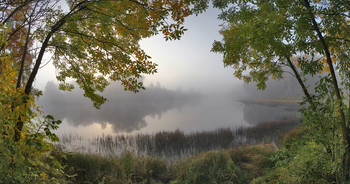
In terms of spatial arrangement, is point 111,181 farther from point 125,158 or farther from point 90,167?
point 125,158

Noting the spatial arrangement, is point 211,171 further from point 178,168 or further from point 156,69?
point 156,69

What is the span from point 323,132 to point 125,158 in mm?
6916

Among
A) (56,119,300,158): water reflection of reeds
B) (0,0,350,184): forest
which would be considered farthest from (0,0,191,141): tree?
(56,119,300,158): water reflection of reeds

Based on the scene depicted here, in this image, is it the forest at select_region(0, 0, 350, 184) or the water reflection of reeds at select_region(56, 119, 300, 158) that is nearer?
the forest at select_region(0, 0, 350, 184)

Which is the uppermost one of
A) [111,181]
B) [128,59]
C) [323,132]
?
[128,59]

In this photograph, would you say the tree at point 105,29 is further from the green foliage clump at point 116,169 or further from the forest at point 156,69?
the green foliage clump at point 116,169

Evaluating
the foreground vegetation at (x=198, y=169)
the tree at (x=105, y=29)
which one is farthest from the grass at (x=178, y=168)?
the tree at (x=105, y=29)

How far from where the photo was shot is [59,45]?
5.55 metres

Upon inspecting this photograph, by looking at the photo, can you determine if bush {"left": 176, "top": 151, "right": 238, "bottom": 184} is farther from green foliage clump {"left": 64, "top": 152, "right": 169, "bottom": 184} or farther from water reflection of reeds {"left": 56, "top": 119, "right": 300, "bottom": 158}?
water reflection of reeds {"left": 56, "top": 119, "right": 300, "bottom": 158}

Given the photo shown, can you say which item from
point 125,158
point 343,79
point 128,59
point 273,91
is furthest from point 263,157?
point 273,91

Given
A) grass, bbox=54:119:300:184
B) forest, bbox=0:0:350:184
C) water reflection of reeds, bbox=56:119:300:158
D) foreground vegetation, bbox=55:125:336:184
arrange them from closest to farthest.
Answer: forest, bbox=0:0:350:184 < foreground vegetation, bbox=55:125:336:184 < grass, bbox=54:119:300:184 < water reflection of reeds, bbox=56:119:300:158

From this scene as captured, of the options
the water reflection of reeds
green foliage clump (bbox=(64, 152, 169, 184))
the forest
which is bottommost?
the water reflection of reeds

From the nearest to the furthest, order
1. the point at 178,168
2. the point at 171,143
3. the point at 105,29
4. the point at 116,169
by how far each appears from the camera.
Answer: the point at 105,29, the point at 116,169, the point at 178,168, the point at 171,143

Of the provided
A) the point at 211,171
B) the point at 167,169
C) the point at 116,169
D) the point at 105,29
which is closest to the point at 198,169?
the point at 211,171
